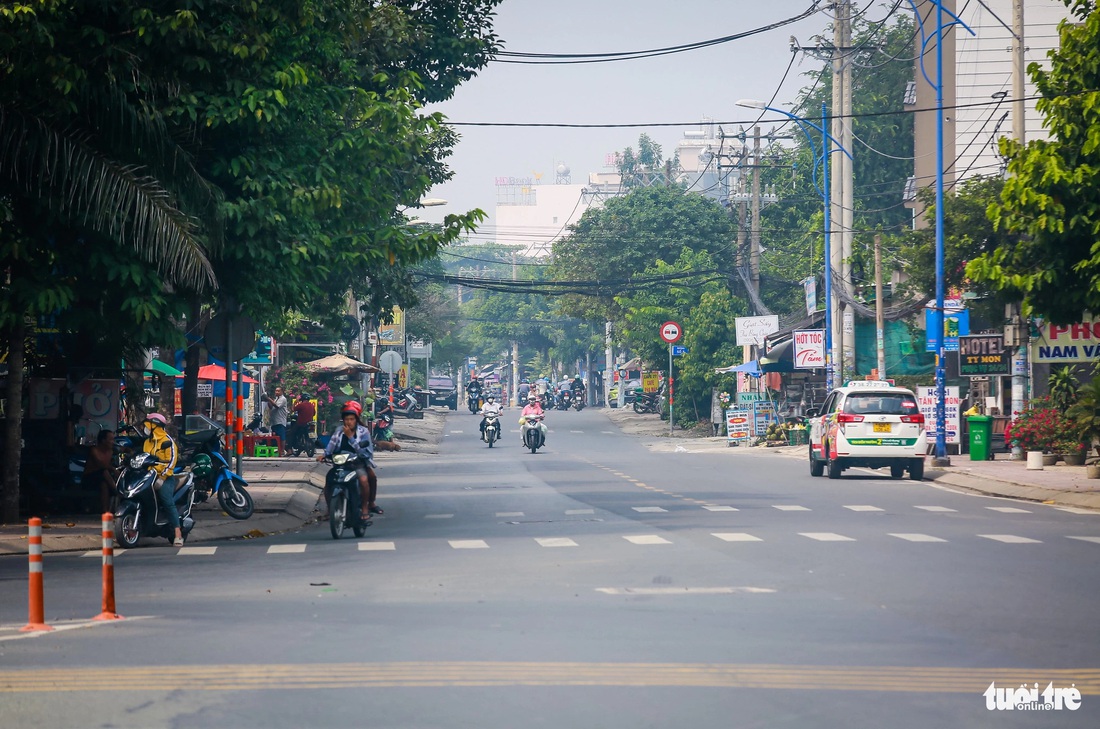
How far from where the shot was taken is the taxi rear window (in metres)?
28.8

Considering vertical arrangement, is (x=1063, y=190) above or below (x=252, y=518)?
above

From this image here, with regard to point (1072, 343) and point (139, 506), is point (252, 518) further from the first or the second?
point (1072, 343)

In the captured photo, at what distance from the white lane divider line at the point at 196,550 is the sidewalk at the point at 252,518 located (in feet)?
2.93

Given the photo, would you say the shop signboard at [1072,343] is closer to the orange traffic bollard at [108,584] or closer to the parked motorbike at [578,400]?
the orange traffic bollard at [108,584]

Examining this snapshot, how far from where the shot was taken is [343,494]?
1819 cm

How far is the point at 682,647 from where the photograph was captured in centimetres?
955

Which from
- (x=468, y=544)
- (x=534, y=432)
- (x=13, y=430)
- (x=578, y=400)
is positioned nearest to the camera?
(x=468, y=544)

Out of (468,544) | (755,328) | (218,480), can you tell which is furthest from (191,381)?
(755,328)

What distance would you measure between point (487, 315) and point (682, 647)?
111 meters

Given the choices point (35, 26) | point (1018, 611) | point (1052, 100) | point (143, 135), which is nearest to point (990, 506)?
point (1052, 100)

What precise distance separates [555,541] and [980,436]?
20.7m

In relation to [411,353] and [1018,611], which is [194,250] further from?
[411,353]

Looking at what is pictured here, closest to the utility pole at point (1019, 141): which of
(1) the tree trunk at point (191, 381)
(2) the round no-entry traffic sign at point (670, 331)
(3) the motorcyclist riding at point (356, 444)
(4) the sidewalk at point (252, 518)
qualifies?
(4) the sidewalk at point (252, 518)

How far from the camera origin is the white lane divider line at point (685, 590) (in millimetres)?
12305
